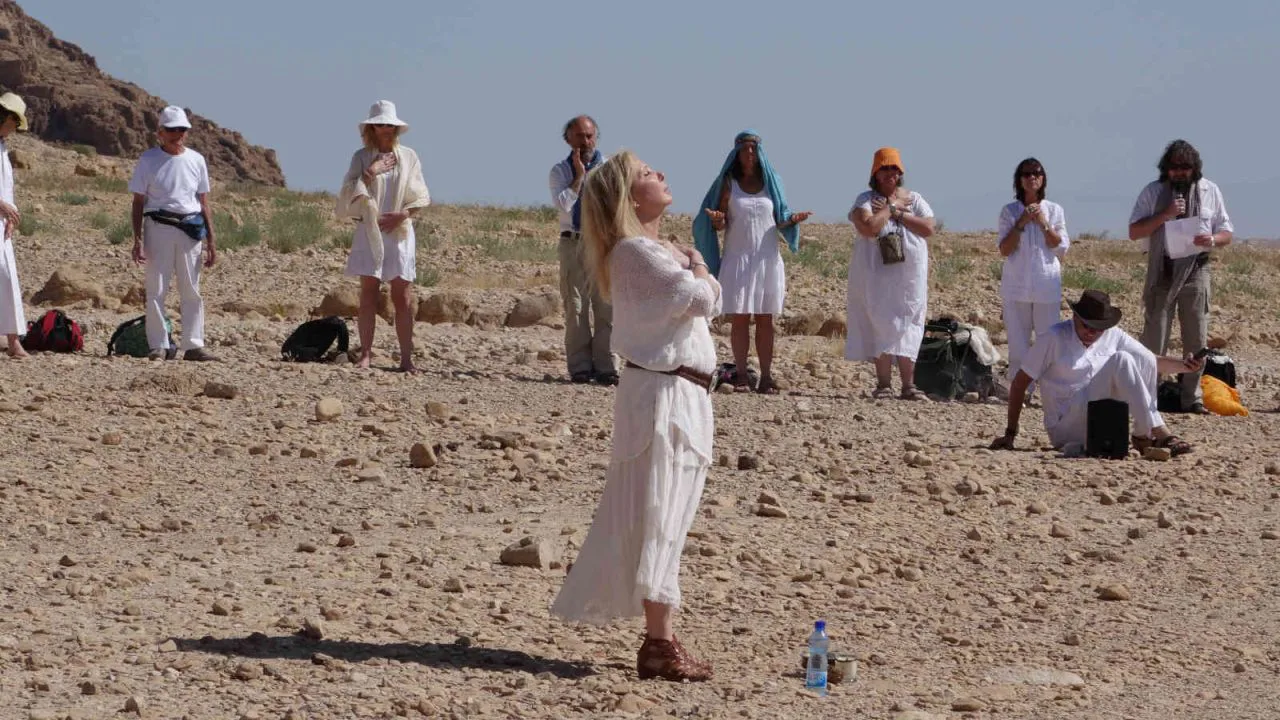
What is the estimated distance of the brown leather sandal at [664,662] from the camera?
571 cm

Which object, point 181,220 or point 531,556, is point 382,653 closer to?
point 531,556

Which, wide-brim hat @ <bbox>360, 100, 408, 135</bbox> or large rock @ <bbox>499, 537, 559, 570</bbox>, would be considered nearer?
large rock @ <bbox>499, 537, 559, 570</bbox>

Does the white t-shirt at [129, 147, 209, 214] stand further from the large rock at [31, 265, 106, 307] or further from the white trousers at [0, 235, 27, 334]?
the large rock at [31, 265, 106, 307]

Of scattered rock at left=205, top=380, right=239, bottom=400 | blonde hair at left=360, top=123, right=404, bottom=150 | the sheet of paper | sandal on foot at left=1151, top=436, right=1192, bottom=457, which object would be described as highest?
blonde hair at left=360, top=123, right=404, bottom=150

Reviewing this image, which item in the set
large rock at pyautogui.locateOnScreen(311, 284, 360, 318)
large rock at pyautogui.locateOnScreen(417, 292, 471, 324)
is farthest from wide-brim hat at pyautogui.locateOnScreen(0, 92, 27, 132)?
large rock at pyautogui.locateOnScreen(417, 292, 471, 324)

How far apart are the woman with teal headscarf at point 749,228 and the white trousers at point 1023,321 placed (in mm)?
1424

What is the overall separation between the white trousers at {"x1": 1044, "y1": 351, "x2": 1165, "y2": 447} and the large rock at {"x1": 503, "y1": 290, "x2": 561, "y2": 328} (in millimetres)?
7276

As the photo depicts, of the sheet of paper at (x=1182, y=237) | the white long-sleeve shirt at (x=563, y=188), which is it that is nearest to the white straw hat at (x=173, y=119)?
the white long-sleeve shirt at (x=563, y=188)

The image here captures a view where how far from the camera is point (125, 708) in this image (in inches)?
204

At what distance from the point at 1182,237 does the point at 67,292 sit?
31.2 ft

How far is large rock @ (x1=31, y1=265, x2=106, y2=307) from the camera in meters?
16.4

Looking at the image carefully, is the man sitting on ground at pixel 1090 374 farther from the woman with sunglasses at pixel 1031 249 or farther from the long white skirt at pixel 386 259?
the long white skirt at pixel 386 259

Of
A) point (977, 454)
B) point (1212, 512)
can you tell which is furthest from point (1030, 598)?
point (977, 454)

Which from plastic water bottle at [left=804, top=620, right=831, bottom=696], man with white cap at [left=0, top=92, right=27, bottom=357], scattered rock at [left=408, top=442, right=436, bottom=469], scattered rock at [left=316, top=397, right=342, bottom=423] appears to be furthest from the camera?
man with white cap at [left=0, top=92, right=27, bottom=357]
